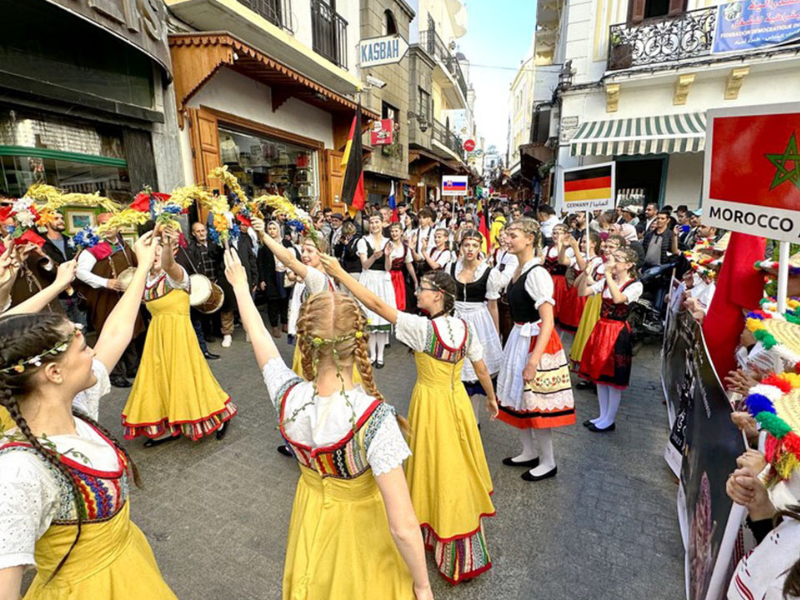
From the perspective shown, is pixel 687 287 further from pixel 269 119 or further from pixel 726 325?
pixel 269 119

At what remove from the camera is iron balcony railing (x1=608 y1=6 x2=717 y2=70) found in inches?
434

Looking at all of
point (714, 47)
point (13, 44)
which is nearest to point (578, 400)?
point (13, 44)

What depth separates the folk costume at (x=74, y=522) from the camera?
1148 mm

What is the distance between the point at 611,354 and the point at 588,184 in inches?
93.9

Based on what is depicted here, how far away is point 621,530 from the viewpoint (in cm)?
292

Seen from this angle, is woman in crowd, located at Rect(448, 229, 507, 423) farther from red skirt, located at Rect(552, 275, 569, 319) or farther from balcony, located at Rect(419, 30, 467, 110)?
balcony, located at Rect(419, 30, 467, 110)

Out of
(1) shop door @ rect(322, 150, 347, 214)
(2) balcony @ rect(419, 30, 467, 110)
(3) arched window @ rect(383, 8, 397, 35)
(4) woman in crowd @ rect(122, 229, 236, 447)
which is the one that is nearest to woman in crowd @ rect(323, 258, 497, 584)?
(4) woman in crowd @ rect(122, 229, 236, 447)

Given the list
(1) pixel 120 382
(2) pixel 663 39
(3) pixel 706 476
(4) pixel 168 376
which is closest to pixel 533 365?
(3) pixel 706 476

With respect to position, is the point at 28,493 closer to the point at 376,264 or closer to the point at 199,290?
the point at 199,290

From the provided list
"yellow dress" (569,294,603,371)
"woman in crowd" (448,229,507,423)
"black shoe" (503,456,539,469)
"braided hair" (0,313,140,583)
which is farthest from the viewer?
"yellow dress" (569,294,603,371)

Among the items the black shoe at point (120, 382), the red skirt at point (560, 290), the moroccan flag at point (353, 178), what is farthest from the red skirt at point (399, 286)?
the black shoe at point (120, 382)

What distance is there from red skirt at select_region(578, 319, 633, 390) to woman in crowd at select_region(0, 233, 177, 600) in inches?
151

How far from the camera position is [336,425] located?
4.89 feet

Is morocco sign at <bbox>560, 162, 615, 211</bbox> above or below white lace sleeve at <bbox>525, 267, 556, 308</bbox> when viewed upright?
above
